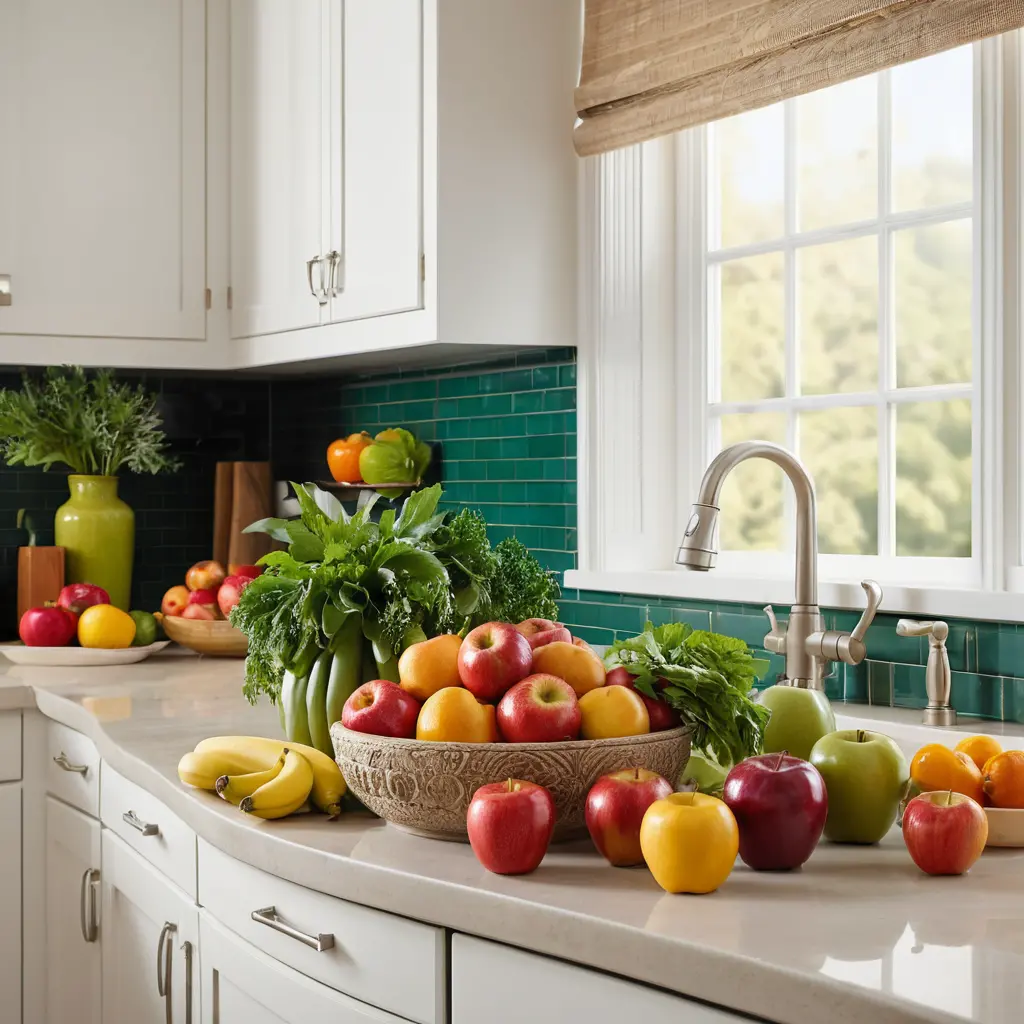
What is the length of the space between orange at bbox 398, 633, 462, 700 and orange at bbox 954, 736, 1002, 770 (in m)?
0.57

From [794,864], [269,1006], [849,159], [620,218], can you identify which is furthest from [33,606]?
[794,864]

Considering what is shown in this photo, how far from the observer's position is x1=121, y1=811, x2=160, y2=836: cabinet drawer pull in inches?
75.5

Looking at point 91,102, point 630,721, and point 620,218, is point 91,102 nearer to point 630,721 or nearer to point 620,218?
point 620,218

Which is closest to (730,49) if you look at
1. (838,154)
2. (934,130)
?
(838,154)

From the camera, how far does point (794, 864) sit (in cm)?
→ 128

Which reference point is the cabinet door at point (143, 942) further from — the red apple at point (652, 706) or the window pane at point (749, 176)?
the window pane at point (749, 176)

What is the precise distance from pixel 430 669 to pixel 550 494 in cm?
132

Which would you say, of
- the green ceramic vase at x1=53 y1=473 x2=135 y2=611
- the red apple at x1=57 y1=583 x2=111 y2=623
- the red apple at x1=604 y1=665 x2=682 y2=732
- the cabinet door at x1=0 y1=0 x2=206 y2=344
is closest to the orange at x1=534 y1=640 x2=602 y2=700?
the red apple at x1=604 y1=665 x2=682 y2=732

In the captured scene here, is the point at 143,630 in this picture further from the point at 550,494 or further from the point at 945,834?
the point at 945,834

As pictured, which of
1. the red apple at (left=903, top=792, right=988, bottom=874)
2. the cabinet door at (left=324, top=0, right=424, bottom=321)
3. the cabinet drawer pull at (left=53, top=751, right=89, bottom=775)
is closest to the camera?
the red apple at (left=903, top=792, right=988, bottom=874)

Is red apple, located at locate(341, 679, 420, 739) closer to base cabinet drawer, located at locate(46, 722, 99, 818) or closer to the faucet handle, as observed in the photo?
the faucet handle

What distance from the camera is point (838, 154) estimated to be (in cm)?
229

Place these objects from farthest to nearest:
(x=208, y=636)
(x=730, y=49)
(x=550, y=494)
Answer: (x=208, y=636) < (x=550, y=494) < (x=730, y=49)

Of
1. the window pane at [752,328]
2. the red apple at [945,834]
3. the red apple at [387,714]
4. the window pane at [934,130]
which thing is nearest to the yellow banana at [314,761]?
the red apple at [387,714]
